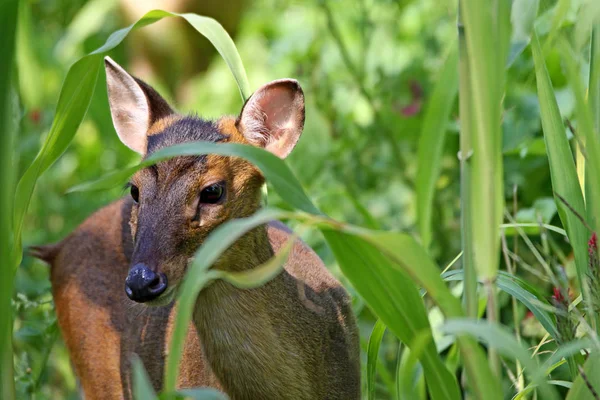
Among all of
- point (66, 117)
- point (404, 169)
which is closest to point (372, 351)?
point (66, 117)

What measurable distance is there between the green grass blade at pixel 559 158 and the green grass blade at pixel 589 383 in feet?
1.36

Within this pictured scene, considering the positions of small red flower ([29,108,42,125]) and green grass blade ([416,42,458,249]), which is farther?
small red flower ([29,108,42,125])

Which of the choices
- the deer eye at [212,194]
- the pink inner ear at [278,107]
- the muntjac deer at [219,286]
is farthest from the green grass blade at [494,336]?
the pink inner ear at [278,107]

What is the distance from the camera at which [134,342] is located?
332 centimetres

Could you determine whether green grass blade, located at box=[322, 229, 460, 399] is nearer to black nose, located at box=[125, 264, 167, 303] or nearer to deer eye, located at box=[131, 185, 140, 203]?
black nose, located at box=[125, 264, 167, 303]

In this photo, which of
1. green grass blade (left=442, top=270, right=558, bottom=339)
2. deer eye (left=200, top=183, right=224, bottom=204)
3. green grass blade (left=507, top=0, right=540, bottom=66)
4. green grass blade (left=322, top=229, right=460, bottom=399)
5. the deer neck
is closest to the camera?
green grass blade (left=322, top=229, right=460, bottom=399)

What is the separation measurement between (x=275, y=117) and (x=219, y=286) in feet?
1.90

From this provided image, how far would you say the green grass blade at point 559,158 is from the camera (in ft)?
7.86

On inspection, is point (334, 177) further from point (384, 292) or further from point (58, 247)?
point (384, 292)

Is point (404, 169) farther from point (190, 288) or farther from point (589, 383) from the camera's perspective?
point (190, 288)

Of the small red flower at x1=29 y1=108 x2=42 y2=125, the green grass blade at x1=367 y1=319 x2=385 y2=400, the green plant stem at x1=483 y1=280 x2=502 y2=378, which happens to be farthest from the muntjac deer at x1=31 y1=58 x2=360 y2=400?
the small red flower at x1=29 y1=108 x2=42 y2=125

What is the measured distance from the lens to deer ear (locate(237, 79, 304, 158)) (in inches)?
116

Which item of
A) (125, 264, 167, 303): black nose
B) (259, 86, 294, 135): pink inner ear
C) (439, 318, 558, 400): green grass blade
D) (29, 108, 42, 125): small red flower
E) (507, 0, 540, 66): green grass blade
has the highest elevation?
(29, 108, 42, 125): small red flower

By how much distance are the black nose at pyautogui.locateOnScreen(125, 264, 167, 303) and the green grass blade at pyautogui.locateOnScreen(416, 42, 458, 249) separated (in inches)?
28.6
